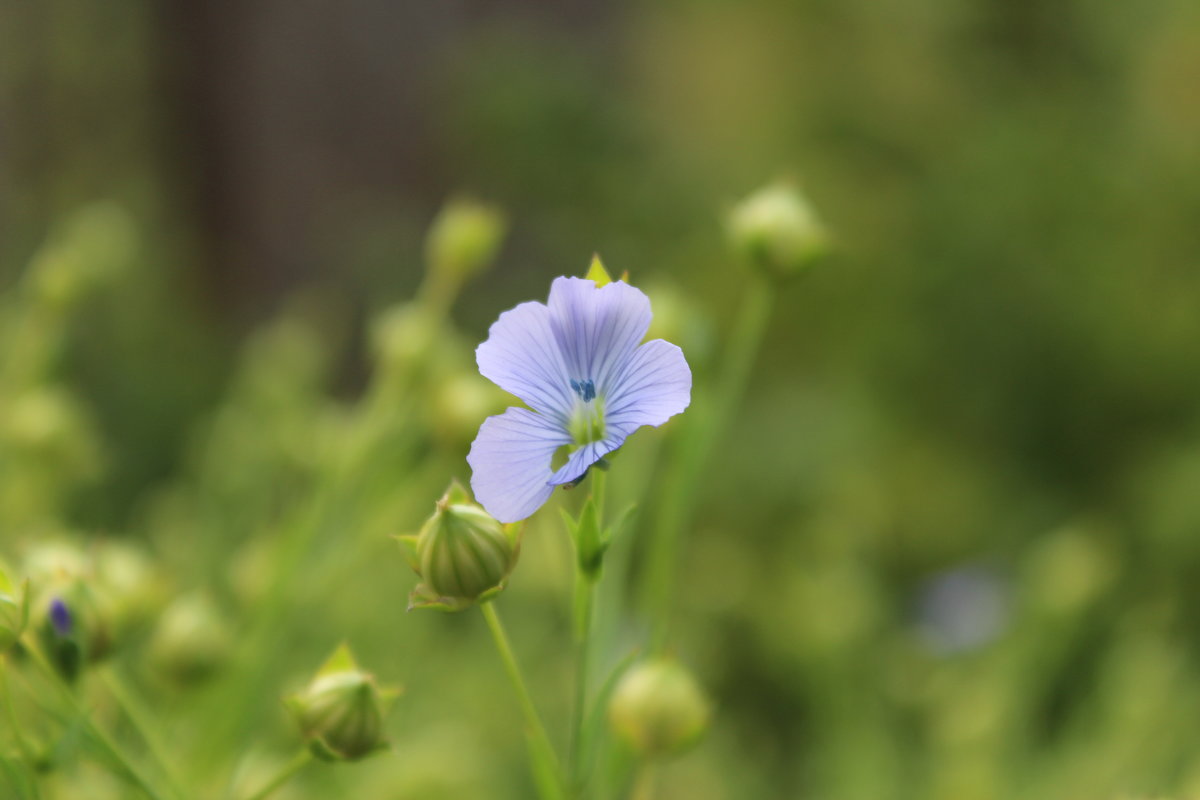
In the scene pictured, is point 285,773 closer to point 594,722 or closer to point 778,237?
point 594,722

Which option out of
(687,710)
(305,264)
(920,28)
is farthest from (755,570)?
(305,264)

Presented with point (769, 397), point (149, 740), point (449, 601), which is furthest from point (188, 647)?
point (769, 397)

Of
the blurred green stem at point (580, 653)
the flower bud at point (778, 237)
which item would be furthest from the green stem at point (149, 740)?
the flower bud at point (778, 237)

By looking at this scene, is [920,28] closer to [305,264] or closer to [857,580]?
[857,580]

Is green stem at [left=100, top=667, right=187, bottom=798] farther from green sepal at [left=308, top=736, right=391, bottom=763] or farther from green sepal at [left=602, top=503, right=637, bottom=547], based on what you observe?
green sepal at [left=602, top=503, right=637, bottom=547]

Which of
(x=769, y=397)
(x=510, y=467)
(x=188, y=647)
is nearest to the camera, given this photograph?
(x=510, y=467)

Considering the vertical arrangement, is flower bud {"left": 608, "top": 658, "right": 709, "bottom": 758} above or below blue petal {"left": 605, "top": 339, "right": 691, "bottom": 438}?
below

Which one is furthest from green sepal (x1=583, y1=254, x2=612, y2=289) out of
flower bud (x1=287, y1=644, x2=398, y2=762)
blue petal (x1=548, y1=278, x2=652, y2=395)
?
flower bud (x1=287, y1=644, x2=398, y2=762)
